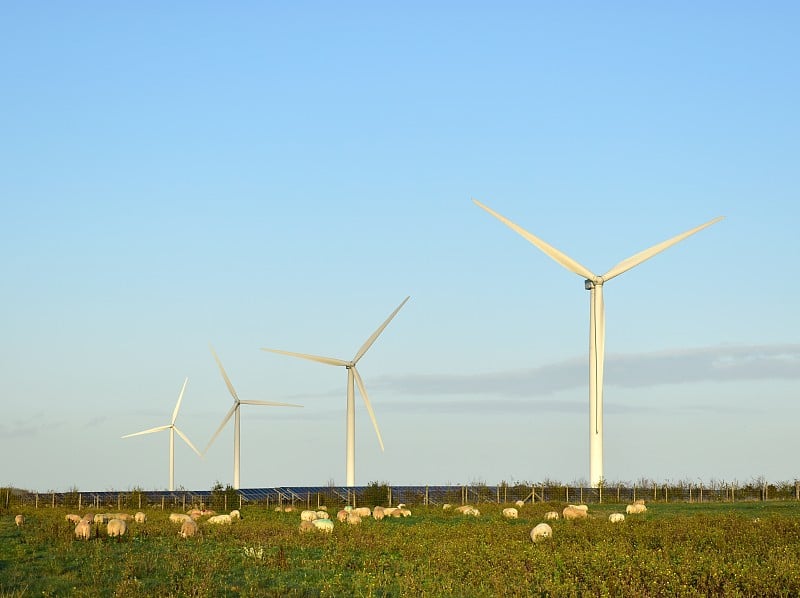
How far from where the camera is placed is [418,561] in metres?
27.7

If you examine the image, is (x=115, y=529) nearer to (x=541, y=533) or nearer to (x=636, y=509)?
(x=541, y=533)

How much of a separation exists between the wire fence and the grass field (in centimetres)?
2500

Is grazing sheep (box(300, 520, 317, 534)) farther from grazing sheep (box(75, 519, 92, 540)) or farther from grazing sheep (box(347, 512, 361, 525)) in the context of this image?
grazing sheep (box(75, 519, 92, 540))

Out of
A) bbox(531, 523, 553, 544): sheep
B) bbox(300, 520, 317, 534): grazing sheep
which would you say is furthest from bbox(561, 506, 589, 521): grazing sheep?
bbox(300, 520, 317, 534): grazing sheep

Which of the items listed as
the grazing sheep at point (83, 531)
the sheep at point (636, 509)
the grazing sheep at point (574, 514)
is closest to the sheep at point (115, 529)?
the grazing sheep at point (83, 531)

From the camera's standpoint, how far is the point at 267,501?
6581 centimetres

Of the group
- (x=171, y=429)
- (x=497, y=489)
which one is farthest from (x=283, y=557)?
(x=171, y=429)

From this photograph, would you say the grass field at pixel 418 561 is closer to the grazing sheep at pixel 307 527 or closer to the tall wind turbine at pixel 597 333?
the grazing sheep at pixel 307 527

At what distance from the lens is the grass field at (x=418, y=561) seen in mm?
23578

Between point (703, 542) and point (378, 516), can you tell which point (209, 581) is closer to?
point (703, 542)

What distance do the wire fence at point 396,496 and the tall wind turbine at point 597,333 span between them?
237cm

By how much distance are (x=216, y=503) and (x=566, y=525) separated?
31.1 metres

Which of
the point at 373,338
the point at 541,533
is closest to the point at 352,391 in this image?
the point at 373,338

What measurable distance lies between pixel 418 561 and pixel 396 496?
1623 inches
